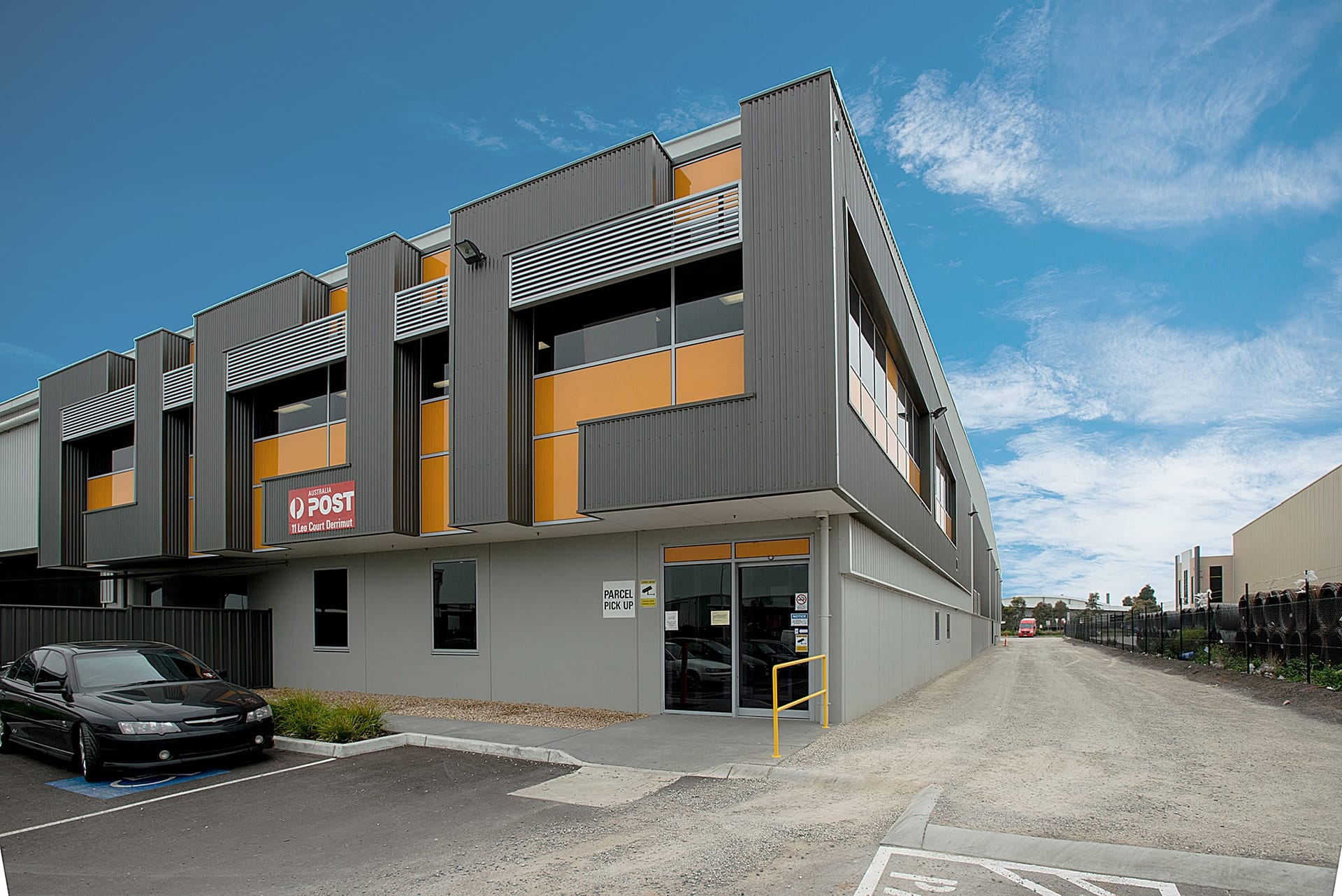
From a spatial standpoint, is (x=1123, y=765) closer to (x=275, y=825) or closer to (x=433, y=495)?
(x=275, y=825)

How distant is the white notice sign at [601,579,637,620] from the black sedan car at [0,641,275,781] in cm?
530

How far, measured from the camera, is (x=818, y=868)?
6047mm

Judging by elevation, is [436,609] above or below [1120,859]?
above

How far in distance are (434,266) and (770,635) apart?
956 centimetres

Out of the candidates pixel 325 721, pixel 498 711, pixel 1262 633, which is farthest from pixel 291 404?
pixel 1262 633

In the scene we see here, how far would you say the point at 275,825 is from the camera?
25.3 feet

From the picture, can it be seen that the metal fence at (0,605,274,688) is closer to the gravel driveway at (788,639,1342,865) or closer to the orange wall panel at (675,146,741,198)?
the orange wall panel at (675,146,741,198)

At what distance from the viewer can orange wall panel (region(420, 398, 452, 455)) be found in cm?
1574

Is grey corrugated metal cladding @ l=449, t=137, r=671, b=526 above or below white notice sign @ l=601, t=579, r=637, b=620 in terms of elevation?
above

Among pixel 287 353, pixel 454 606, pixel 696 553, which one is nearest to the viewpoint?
pixel 696 553

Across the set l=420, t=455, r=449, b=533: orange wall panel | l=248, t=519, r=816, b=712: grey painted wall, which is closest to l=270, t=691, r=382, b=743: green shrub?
l=248, t=519, r=816, b=712: grey painted wall

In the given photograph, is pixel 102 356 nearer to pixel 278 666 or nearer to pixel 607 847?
pixel 278 666

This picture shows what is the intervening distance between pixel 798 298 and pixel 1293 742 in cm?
867

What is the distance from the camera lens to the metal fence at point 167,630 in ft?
54.0
